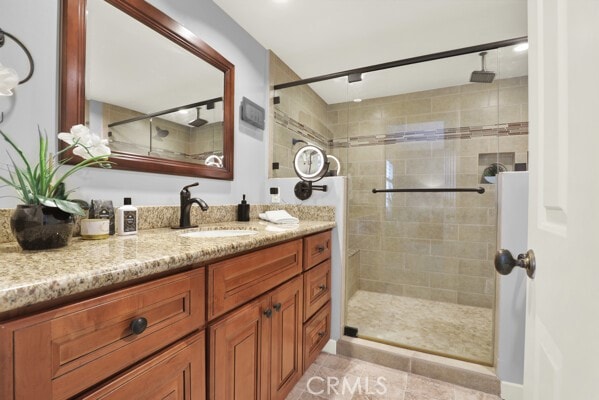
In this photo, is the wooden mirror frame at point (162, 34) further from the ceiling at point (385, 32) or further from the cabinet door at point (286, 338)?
the cabinet door at point (286, 338)

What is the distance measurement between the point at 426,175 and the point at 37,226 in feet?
9.06

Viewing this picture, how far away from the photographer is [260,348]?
3.49ft

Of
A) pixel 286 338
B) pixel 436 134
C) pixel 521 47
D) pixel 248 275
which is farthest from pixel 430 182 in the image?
pixel 248 275

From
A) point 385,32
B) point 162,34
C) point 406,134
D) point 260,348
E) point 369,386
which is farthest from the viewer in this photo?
point 406,134

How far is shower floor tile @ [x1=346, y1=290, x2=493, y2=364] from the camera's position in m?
1.82

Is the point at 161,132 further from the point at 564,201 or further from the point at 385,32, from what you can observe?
the point at 385,32

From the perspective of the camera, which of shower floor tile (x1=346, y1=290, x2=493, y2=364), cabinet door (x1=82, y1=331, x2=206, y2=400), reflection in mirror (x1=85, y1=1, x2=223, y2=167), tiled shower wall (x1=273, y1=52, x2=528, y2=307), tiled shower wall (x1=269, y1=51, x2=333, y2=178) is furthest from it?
tiled shower wall (x1=273, y1=52, x2=528, y2=307)

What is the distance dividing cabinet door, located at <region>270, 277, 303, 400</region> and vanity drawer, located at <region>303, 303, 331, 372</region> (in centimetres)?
9

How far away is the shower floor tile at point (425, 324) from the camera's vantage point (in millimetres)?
1824

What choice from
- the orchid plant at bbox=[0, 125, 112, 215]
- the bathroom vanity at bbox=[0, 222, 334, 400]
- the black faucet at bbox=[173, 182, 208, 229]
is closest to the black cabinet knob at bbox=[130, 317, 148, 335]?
the bathroom vanity at bbox=[0, 222, 334, 400]

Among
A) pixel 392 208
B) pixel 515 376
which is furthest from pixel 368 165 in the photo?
pixel 515 376

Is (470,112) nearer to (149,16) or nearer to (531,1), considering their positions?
(531,1)

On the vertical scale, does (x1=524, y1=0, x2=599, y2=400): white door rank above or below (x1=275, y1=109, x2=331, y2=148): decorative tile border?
below

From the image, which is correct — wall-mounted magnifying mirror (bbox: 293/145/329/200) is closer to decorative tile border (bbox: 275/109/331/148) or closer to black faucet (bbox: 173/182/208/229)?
decorative tile border (bbox: 275/109/331/148)
